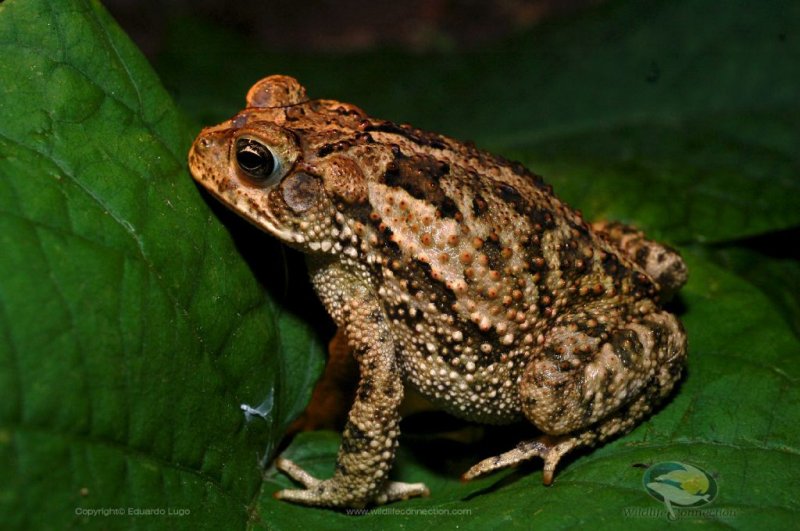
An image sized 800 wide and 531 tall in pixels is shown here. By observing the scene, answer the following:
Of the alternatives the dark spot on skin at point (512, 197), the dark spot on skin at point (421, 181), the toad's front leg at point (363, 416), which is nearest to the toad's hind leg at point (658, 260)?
→ the dark spot on skin at point (512, 197)

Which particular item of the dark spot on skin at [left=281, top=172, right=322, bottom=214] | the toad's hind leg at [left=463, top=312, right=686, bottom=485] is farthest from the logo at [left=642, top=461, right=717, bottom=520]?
the dark spot on skin at [left=281, top=172, right=322, bottom=214]

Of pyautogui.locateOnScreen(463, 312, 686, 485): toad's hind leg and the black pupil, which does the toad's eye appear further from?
pyautogui.locateOnScreen(463, 312, 686, 485): toad's hind leg

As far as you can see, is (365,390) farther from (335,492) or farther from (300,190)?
(300,190)

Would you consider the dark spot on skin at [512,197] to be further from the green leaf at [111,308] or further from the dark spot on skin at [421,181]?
the green leaf at [111,308]

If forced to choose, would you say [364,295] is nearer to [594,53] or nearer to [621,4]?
[594,53]

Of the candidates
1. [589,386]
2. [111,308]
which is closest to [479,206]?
[589,386]
